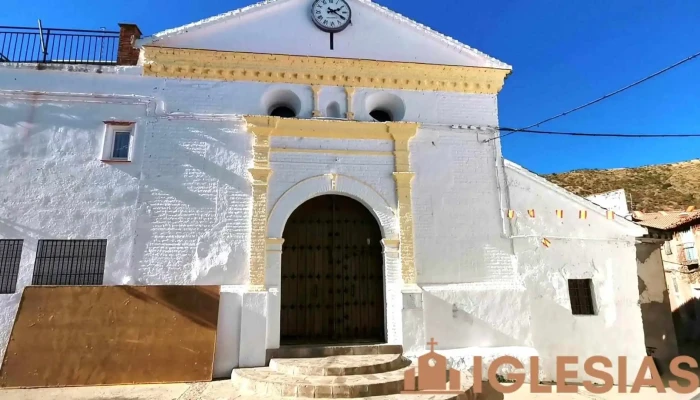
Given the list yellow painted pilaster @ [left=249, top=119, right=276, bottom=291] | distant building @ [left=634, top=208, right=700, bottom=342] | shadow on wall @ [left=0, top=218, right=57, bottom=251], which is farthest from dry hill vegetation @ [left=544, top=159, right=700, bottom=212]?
shadow on wall @ [left=0, top=218, right=57, bottom=251]

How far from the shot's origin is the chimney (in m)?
8.24

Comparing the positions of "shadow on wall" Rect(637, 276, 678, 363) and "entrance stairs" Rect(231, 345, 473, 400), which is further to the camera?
"shadow on wall" Rect(637, 276, 678, 363)

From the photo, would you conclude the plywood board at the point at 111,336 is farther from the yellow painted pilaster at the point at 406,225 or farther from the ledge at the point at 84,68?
the ledge at the point at 84,68

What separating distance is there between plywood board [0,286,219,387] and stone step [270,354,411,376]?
126cm

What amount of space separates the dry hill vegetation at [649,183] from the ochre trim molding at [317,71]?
2265 cm

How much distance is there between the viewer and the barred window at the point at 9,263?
7051mm

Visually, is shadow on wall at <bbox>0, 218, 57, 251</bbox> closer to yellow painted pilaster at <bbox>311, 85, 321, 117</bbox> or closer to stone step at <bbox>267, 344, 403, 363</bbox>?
stone step at <bbox>267, 344, 403, 363</bbox>

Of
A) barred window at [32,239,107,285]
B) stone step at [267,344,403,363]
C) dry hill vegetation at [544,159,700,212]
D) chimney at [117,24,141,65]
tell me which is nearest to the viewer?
stone step at [267,344,403,363]

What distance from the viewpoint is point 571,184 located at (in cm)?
3288

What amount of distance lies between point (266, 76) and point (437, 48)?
3.42 meters

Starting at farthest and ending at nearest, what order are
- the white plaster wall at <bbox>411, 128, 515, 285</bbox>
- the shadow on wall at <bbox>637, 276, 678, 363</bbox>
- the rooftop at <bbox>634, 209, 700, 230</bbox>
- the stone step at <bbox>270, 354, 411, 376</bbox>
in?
the rooftop at <bbox>634, 209, 700, 230</bbox>
the shadow on wall at <bbox>637, 276, 678, 363</bbox>
the white plaster wall at <bbox>411, 128, 515, 285</bbox>
the stone step at <bbox>270, 354, 411, 376</bbox>

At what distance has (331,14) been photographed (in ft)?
28.6

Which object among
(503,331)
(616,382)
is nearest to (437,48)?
(503,331)

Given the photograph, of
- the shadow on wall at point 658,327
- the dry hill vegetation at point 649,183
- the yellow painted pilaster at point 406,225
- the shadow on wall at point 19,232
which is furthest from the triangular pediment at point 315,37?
the dry hill vegetation at point 649,183
